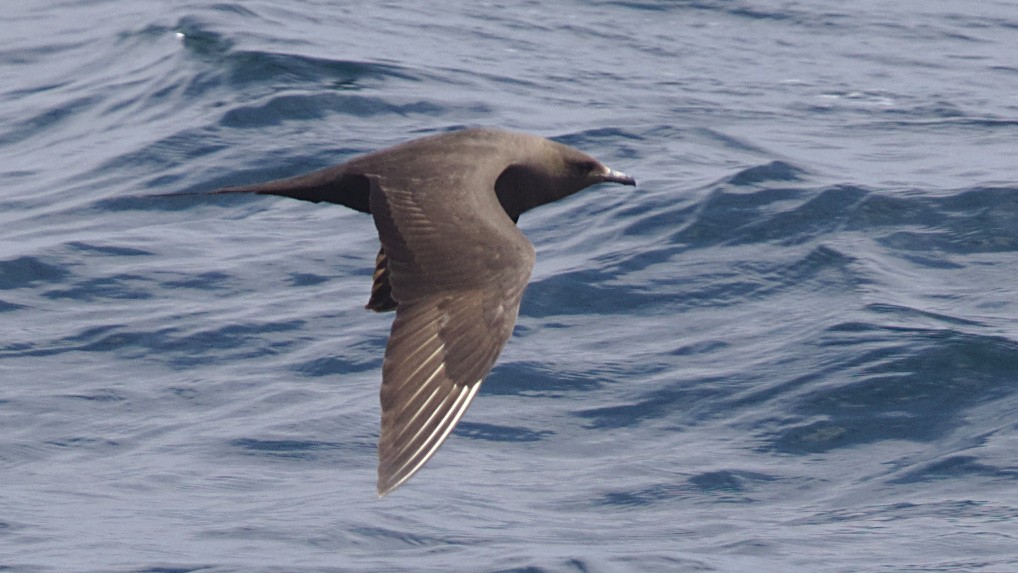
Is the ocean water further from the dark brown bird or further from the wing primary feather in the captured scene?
the wing primary feather

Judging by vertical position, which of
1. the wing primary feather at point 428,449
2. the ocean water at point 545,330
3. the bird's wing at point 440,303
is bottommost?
the ocean water at point 545,330

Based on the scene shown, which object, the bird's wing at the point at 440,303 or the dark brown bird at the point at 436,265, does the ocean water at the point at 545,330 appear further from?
the bird's wing at the point at 440,303

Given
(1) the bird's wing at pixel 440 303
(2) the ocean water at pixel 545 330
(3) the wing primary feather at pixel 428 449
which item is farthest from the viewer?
(2) the ocean water at pixel 545 330

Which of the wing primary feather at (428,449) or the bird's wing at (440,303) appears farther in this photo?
the bird's wing at (440,303)

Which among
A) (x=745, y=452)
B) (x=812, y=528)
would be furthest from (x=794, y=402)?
(x=812, y=528)

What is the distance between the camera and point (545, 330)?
9422 millimetres

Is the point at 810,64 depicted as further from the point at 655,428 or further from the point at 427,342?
the point at 427,342

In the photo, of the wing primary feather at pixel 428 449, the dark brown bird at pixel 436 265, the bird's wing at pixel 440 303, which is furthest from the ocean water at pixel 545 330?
the wing primary feather at pixel 428 449

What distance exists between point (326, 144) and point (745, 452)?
17.1ft

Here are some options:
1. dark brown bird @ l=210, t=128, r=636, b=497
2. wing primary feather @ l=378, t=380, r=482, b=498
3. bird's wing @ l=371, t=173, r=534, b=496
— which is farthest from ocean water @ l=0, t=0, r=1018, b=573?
wing primary feather @ l=378, t=380, r=482, b=498

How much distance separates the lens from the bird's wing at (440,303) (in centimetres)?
507

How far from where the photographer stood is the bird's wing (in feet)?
16.6

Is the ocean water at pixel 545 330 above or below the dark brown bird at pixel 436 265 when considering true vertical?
below

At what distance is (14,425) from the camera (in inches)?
353
